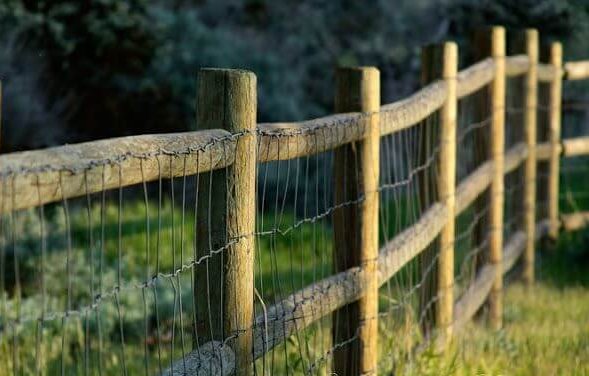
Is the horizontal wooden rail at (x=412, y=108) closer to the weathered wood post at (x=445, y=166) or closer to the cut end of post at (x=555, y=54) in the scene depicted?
the weathered wood post at (x=445, y=166)

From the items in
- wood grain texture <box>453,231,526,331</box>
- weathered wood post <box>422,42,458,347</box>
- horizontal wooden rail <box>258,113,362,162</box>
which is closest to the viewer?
horizontal wooden rail <box>258,113,362,162</box>

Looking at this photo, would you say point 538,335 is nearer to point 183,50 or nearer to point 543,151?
point 543,151

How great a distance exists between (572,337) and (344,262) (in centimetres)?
231

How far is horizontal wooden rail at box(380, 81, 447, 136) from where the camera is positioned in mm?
5145

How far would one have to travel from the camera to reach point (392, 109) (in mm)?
5219

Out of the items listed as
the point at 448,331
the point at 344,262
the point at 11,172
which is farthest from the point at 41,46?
the point at 11,172

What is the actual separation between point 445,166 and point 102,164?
3769 mm

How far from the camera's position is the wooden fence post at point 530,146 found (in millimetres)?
9148

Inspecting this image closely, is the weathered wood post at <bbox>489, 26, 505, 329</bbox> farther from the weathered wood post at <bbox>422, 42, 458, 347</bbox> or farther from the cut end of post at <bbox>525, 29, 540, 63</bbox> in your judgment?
the weathered wood post at <bbox>422, 42, 458, 347</bbox>

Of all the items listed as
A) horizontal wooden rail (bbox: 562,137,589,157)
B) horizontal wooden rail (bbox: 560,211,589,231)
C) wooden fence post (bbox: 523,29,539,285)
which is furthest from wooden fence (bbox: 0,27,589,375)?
horizontal wooden rail (bbox: 560,211,589,231)

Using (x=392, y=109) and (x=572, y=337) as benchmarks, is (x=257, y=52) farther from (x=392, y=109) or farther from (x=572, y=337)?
(x=392, y=109)

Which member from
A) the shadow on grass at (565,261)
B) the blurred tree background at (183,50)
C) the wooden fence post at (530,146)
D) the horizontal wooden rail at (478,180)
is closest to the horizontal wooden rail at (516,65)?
the wooden fence post at (530,146)

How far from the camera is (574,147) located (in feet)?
34.3

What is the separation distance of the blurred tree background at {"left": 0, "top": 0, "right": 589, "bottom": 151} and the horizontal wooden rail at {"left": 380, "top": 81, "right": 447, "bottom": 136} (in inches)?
230
